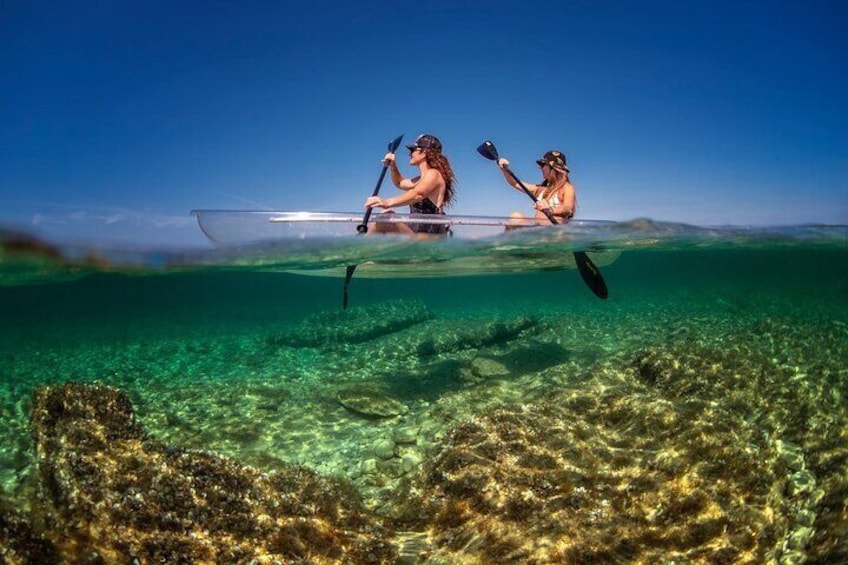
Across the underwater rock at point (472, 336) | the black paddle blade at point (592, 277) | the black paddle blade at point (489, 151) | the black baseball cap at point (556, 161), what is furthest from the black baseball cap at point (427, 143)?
the underwater rock at point (472, 336)

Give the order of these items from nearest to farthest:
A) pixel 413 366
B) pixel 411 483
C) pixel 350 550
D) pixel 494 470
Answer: pixel 350 550 → pixel 494 470 → pixel 411 483 → pixel 413 366

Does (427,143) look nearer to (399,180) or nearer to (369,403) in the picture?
(399,180)

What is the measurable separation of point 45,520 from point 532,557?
4058 millimetres

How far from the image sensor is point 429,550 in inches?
146

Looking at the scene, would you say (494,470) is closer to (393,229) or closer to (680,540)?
(680,540)

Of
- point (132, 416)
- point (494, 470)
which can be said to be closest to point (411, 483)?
point (494, 470)

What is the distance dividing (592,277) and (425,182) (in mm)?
4849

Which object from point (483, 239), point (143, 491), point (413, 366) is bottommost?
point (413, 366)

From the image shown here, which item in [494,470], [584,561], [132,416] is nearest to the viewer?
[584,561]

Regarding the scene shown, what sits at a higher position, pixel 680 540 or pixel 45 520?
pixel 45 520

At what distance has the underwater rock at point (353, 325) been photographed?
14586 millimetres

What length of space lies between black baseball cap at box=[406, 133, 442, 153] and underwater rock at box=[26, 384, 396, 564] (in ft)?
20.0

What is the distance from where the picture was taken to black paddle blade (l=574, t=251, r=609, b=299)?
31.2ft

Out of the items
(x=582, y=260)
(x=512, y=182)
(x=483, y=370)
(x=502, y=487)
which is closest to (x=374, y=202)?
(x=512, y=182)
